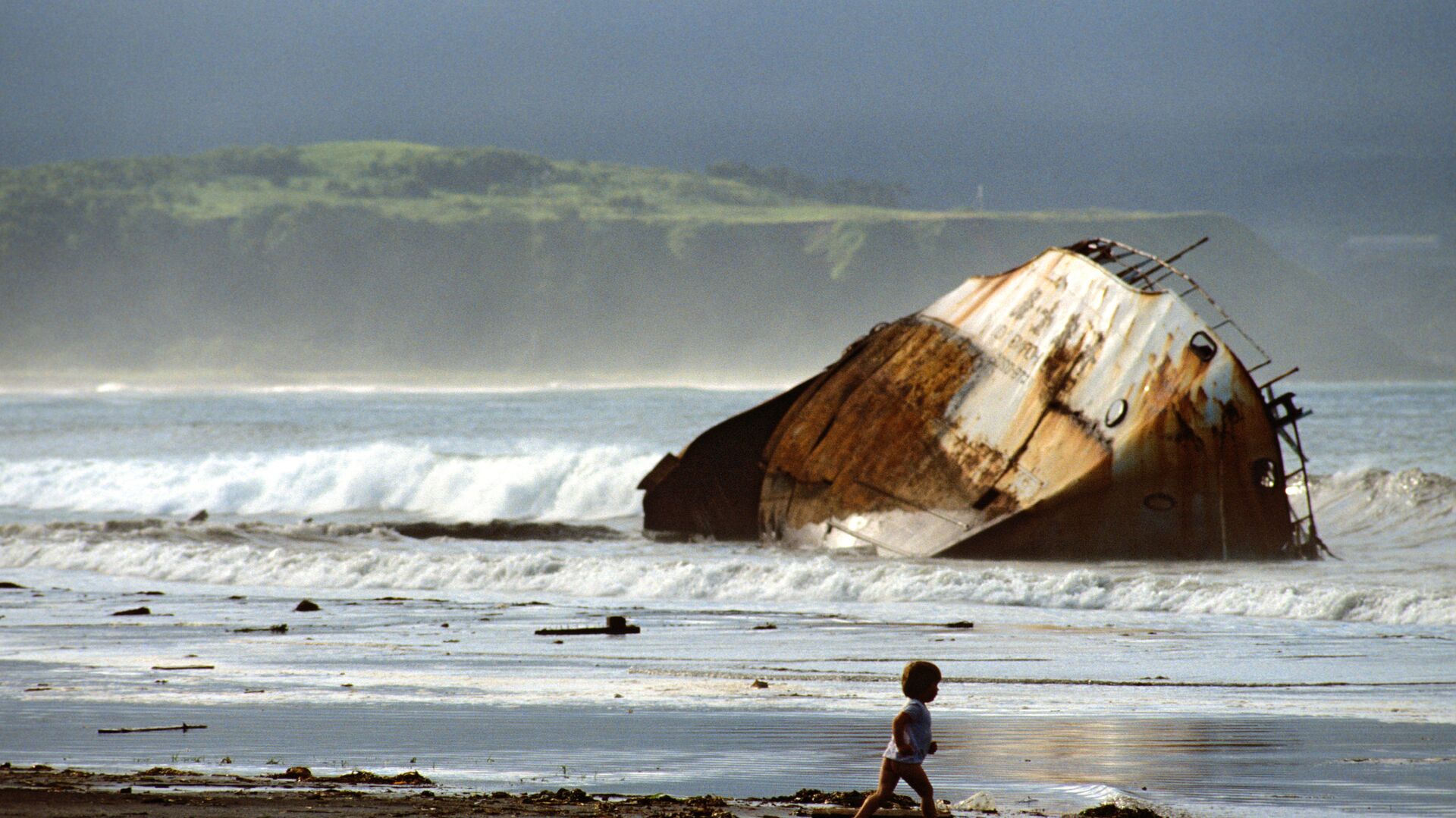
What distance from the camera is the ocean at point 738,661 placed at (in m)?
6.77

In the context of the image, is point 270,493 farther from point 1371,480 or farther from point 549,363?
point 549,363

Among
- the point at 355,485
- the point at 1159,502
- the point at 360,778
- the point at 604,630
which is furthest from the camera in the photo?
the point at 355,485

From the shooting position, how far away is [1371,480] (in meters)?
22.5

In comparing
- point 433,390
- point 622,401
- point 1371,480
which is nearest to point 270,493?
point 1371,480

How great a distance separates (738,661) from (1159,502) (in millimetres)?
6242

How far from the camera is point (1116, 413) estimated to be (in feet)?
50.3

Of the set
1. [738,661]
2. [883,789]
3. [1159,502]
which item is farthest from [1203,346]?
[883,789]

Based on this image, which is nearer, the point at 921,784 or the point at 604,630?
the point at 921,784

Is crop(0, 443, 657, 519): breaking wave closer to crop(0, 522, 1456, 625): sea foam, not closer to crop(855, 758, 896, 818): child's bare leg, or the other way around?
crop(0, 522, 1456, 625): sea foam

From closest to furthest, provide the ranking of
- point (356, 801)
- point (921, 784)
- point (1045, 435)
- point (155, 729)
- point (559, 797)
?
1. point (921, 784)
2. point (356, 801)
3. point (559, 797)
4. point (155, 729)
5. point (1045, 435)

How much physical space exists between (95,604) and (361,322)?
131458mm

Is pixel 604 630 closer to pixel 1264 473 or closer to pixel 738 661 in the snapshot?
pixel 738 661

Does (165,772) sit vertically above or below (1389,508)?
below

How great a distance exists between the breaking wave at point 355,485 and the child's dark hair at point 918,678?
21.9m
